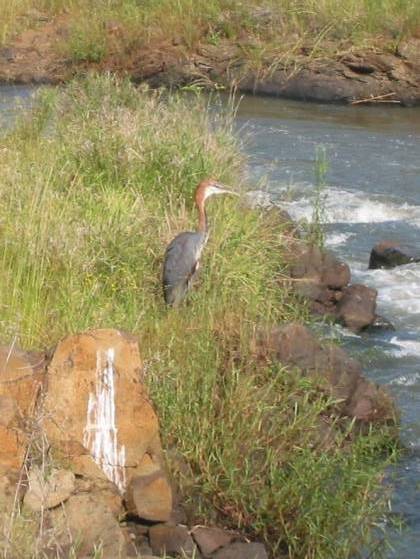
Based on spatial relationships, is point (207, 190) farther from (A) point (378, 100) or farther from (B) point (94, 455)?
(A) point (378, 100)

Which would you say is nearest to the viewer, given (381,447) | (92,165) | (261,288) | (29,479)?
(29,479)

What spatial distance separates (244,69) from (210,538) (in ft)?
48.8

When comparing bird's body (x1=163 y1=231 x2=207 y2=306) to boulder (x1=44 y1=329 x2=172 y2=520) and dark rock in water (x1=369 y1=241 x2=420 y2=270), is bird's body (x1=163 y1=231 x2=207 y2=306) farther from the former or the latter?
dark rock in water (x1=369 y1=241 x2=420 y2=270)

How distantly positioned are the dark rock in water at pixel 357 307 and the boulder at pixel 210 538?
3.77 m

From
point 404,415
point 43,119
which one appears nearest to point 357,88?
point 43,119

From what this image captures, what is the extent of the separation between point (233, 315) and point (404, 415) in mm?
1235

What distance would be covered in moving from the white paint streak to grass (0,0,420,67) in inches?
574

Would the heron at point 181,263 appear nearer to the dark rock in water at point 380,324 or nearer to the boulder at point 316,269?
the boulder at point 316,269

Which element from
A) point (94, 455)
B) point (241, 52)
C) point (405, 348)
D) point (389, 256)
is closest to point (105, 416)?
point (94, 455)

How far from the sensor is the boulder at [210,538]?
568cm

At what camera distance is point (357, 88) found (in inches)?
763

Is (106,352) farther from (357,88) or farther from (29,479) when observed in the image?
(357,88)

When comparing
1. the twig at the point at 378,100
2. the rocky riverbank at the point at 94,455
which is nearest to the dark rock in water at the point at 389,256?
the rocky riverbank at the point at 94,455

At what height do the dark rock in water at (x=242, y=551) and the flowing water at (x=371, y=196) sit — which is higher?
the dark rock in water at (x=242, y=551)
